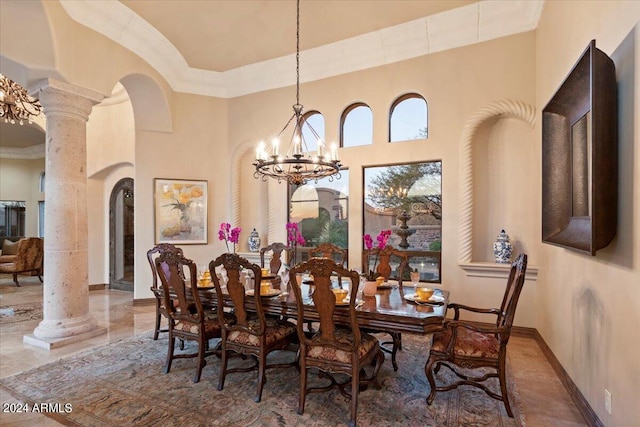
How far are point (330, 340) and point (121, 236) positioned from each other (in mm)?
6852

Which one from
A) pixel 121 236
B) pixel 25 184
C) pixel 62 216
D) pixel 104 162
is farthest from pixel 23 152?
pixel 62 216

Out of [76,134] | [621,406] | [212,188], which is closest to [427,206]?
[621,406]

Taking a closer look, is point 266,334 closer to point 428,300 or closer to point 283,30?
point 428,300

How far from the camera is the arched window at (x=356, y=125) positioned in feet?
18.5

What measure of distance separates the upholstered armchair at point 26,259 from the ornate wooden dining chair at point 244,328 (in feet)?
25.4

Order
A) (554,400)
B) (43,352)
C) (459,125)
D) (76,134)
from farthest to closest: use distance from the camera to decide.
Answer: (459,125), (76,134), (43,352), (554,400)

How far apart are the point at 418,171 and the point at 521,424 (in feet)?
11.3

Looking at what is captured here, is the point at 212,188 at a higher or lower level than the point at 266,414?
higher

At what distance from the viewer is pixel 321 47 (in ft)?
18.7

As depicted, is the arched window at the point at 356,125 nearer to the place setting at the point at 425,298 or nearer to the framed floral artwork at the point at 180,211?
the framed floral artwork at the point at 180,211

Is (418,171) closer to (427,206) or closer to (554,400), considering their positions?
(427,206)

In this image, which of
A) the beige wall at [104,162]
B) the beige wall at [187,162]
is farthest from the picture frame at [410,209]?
the beige wall at [104,162]

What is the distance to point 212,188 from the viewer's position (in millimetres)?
6688

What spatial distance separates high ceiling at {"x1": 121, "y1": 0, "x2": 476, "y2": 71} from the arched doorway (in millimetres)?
3450
